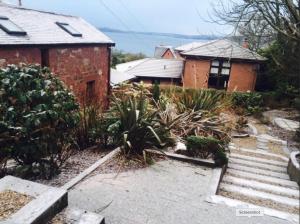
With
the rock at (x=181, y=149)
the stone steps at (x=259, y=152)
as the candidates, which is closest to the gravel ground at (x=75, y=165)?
the rock at (x=181, y=149)

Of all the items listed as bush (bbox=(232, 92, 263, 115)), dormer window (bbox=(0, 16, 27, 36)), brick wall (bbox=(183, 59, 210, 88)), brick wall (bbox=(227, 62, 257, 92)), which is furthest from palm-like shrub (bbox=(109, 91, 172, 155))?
brick wall (bbox=(227, 62, 257, 92))

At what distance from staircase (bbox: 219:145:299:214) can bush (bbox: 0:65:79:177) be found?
3043 mm

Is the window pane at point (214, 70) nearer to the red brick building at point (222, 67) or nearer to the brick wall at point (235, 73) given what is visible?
the red brick building at point (222, 67)

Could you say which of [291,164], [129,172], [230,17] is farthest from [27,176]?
[230,17]

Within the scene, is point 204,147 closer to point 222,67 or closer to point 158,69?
point 222,67

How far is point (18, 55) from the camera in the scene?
29.6 ft

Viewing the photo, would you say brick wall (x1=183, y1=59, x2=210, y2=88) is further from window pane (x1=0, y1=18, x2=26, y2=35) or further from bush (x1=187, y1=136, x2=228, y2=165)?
bush (x1=187, y1=136, x2=228, y2=165)

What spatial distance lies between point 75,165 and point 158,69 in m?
20.2

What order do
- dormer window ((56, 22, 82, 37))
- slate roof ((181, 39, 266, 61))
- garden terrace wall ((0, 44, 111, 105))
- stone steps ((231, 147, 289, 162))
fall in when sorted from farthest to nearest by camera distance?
slate roof ((181, 39, 266, 61))
dormer window ((56, 22, 82, 37))
garden terrace wall ((0, 44, 111, 105))
stone steps ((231, 147, 289, 162))

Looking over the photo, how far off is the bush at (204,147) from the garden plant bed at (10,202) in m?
3.77

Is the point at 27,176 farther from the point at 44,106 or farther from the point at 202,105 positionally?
the point at 202,105

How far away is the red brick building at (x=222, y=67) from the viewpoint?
2083 centimetres

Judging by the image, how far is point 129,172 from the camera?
5613 mm

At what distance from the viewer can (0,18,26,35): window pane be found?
9234 mm
